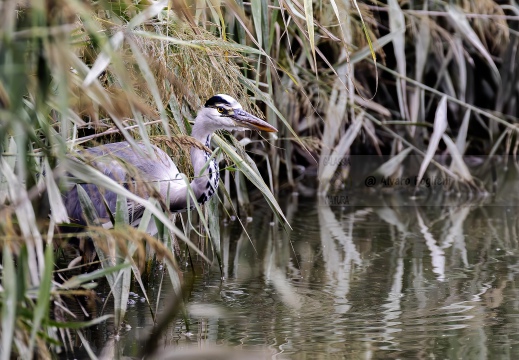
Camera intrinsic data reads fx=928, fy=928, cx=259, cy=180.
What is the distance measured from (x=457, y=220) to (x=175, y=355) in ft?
8.62

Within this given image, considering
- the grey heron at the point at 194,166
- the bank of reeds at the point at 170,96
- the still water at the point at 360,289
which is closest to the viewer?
the bank of reeds at the point at 170,96

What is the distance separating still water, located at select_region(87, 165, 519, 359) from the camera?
109 inches

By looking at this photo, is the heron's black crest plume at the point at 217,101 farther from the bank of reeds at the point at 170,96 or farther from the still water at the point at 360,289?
the still water at the point at 360,289

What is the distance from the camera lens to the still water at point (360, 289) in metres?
2.78

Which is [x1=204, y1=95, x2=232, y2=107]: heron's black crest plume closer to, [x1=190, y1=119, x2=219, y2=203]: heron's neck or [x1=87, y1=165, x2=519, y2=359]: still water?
[x1=190, y1=119, x2=219, y2=203]: heron's neck

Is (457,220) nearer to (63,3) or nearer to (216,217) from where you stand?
(216,217)

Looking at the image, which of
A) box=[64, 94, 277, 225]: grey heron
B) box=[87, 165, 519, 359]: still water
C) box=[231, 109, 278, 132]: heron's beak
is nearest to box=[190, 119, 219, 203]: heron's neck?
box=[64, 94, 277, 225]: grey heron

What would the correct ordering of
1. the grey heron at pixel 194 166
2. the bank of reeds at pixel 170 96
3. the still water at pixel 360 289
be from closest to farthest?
the bank of reeds at pixel 170 96 < the still water at pixel 360 289 < the grey heron at pixel 194 166

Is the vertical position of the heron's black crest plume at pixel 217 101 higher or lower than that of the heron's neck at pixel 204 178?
higher

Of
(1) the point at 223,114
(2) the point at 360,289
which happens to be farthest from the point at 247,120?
(2) the point at 360,289

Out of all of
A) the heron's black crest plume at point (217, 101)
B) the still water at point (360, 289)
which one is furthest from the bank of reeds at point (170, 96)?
the still water at point (360, 289)

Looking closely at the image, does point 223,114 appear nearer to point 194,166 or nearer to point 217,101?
point 217,101

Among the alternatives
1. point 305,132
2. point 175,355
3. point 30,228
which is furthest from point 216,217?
point 305,132

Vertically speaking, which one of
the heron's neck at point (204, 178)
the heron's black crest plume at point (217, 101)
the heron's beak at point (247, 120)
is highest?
the heron's black crest plume at point (217, 101)
